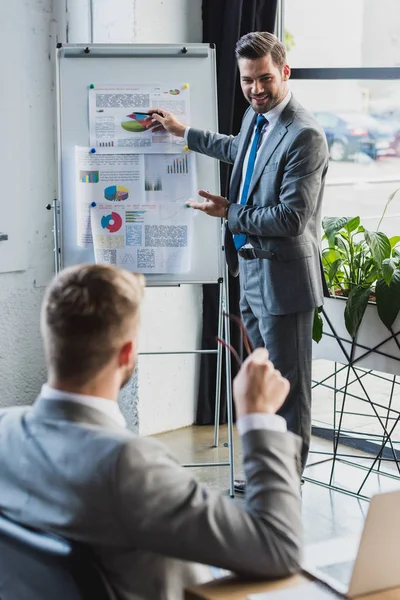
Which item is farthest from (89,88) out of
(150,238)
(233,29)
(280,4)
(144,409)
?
(144,409)

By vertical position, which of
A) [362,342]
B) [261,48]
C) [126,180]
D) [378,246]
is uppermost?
[261,48]

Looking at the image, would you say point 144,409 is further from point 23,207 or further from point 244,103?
point 244,103

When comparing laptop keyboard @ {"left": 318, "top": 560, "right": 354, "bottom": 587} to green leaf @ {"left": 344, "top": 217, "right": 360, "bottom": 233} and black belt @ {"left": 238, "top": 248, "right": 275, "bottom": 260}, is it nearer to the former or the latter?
black belt @ {"left": 238, "top": 248, "right": 275, "bottom": 260}

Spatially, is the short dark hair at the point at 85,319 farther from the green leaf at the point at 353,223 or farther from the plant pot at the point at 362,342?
the green leaf at the point at 353,223

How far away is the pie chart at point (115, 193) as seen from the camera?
136 inches

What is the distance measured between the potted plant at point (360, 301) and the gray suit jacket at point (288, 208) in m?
0.15

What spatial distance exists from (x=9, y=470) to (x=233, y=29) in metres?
3.04

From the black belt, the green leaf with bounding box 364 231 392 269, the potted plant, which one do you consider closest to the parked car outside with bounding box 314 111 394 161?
the potted plant

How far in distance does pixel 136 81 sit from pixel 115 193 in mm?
431

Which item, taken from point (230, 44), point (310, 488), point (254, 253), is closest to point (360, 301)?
point (254, 253)

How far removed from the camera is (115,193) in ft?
11.3

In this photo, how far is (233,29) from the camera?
13.0 ft

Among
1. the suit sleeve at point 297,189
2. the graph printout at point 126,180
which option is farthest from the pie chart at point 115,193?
the suit sleeve at point 297,189

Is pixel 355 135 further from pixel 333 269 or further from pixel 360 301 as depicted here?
pixel 360 301
